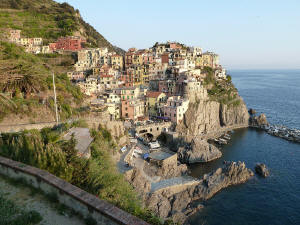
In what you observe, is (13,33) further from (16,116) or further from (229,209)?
(229,209)

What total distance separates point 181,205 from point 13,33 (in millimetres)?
69626

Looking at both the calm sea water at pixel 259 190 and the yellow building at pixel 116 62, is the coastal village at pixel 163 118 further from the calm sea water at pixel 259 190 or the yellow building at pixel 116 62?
the calm sea water at pixel 259 190

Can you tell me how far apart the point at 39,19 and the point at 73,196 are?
97.2m

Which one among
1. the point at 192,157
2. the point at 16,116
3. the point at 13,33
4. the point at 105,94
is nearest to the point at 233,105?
the point at 192,157

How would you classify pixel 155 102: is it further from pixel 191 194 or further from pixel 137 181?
pixel 137 181

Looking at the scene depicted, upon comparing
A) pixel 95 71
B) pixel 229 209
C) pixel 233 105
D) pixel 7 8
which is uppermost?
pixel 7 8

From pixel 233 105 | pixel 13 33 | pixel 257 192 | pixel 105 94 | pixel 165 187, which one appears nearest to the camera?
pixel 165 187

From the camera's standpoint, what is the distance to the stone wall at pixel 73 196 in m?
5.86

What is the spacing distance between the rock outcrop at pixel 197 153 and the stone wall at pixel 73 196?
3261 cm

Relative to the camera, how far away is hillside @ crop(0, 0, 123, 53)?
78312mm

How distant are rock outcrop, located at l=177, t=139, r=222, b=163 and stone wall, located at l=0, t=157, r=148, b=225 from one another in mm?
32612

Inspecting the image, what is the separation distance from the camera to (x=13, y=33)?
2643 inches

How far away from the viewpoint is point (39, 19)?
3406 inches

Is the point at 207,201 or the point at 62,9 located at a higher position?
the point at 62,9
